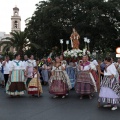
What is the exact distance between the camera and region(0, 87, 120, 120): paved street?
7.89 meters

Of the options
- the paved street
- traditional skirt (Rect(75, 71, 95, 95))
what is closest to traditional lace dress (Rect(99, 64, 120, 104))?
the paved street

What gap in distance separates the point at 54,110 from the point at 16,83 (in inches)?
133

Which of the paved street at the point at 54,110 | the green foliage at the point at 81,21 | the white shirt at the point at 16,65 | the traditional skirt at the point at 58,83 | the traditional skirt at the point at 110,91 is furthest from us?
the green foliage at the point at 81,21

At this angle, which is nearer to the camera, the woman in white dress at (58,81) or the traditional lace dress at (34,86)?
the woman in white dress at (58,81)

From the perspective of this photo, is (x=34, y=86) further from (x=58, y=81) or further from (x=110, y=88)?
(x=110, y=88)

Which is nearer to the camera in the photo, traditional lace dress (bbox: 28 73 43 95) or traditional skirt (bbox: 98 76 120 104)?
traditional skirt (bbox: 98 76 120 104)

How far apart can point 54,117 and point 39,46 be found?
113ft

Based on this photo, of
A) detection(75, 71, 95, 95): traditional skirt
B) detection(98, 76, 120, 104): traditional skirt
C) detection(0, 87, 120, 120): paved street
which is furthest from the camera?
detection(75, 71, 95, 95): traditional skirt

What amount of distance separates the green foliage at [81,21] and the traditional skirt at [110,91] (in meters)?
27.7

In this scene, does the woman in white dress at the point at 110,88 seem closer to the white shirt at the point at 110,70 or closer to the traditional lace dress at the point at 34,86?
the white shirt at the point at 110,70

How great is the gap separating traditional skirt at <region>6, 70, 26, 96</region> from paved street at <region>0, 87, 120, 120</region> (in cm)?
92

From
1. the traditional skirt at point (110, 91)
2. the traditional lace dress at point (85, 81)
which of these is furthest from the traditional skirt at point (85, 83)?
the traditional skirt at point (110, 91)

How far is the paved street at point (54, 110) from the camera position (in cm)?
789

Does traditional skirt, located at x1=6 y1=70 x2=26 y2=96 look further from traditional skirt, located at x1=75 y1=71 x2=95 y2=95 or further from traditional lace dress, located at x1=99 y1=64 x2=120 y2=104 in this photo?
traditional lace dress, located at x1=99 y1=64 x2=120 y2=104
